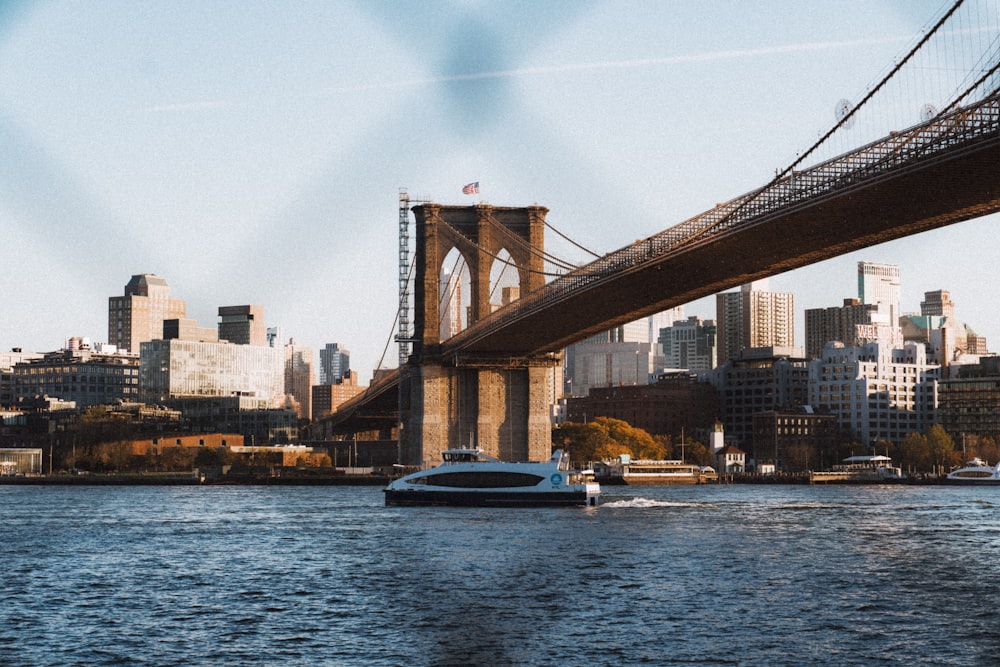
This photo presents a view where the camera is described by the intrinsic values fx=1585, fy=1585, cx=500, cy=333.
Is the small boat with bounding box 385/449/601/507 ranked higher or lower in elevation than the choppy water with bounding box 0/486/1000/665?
higher

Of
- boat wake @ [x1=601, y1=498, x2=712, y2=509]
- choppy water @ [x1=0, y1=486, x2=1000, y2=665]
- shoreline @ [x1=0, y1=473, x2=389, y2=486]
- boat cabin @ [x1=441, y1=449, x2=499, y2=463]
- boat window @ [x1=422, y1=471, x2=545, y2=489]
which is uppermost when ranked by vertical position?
boat cabin @ [x1=441, y1=449, x2=499, y2=463]

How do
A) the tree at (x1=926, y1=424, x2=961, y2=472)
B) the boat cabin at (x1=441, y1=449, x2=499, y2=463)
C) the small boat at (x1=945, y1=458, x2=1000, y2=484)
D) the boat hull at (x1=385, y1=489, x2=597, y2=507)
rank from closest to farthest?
the boat hull at (x1=385, y1=489, x2=597, y2=507) < the boat cabin at (x1=441, y1=449, x2=499, y2=463) < the small boat at (x1=945, y1=458, x2=1000, y2=484) < the tree at (x1=926, y1=424, x2=961, y2=472)

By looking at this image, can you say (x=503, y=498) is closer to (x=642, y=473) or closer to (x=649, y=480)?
(x=649, y=480)

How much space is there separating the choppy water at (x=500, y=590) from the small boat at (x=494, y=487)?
19.3 feet

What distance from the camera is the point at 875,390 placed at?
148875mm

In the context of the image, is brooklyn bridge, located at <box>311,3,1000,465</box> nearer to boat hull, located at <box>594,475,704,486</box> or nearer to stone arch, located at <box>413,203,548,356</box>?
stone arch, located at <box>413,203,548,356</box>

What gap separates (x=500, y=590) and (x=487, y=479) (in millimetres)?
29478

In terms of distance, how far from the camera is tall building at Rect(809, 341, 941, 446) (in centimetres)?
14750

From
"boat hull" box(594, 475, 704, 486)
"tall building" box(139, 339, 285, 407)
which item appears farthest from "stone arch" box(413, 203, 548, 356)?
"tall building" box(139, 339, 285, 407)

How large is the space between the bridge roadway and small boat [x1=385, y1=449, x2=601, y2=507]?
8.37 metres

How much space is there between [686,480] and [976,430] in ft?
155

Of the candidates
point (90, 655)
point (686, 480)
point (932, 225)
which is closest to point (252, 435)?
point (686, 480)

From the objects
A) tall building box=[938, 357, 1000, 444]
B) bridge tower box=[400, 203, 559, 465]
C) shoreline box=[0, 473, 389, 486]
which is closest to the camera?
bridge tower box=[400, 203, 559, 465]

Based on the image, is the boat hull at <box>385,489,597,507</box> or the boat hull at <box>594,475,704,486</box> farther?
the boat hull at <box>594,475,704,486</box>
